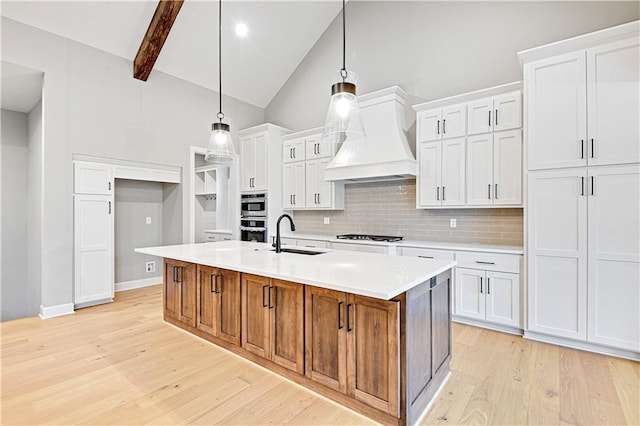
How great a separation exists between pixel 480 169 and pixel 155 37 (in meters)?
4.44

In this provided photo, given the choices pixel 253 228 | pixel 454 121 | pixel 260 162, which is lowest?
pixel 253 228

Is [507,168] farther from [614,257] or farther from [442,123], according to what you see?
[614,257]

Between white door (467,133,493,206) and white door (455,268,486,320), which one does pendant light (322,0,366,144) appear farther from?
white door (455,268,486,320)

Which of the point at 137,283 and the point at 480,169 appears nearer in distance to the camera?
the point at 480,169

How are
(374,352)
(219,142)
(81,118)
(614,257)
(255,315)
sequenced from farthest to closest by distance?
(81,118)
(219,142)
(614,257)
(255,315)
(374,352)

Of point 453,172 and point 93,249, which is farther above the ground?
point 453,172

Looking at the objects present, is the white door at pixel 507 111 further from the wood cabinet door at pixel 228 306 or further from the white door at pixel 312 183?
the wood cabinet door at pixel 228 306

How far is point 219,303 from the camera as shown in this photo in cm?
287

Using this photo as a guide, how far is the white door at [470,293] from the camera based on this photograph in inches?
134

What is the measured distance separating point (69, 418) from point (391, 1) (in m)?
5.82

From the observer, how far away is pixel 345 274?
2.04 meters

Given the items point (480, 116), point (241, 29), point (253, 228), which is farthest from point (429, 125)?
point (241, 29)

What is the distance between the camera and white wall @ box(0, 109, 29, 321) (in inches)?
181

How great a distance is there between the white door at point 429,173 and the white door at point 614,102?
1468mm
